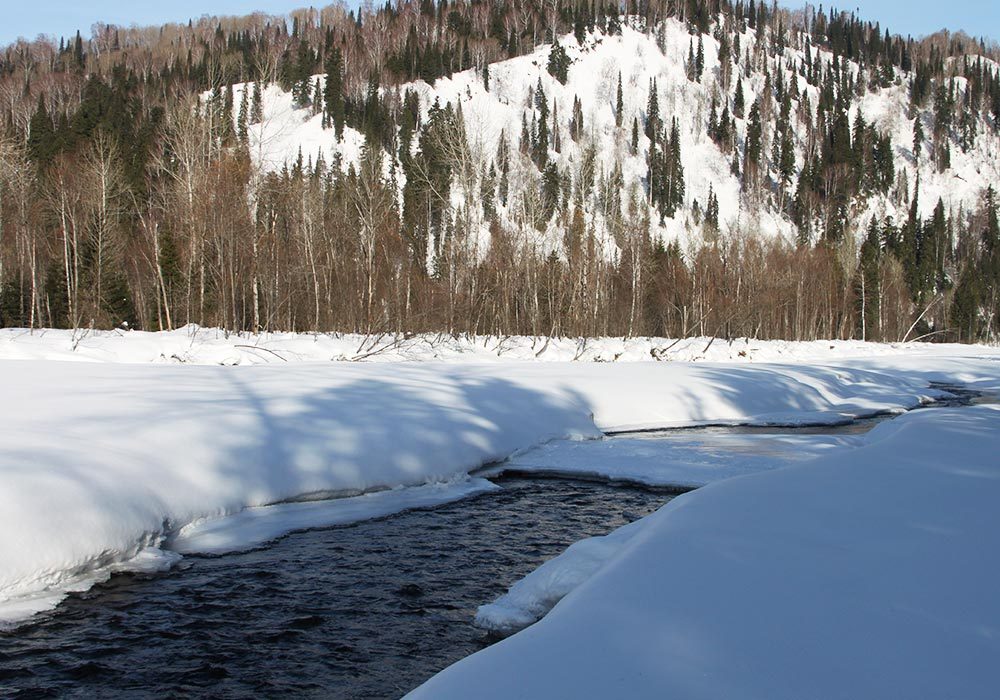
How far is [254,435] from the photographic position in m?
7.71

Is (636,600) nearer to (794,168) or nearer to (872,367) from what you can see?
(872,367)

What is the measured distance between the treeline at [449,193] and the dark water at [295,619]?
16.8 m

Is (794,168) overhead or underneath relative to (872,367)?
overhead

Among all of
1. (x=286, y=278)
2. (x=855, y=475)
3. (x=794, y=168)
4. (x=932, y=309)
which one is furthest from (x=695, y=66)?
(x=855, y=475)

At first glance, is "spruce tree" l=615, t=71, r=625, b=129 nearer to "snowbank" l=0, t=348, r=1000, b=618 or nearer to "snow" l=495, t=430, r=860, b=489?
"snowbank" l=0, t=348, r=1000, b=618

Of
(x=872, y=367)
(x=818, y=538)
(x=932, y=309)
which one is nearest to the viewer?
(x=818, y=538)

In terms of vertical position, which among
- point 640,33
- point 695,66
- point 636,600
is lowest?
point 636,600

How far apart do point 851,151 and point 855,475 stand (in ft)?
313

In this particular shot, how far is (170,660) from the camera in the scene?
4012 millimetres

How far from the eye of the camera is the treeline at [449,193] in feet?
94.2

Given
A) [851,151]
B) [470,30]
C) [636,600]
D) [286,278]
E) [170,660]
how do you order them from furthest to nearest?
[470,30] → [851,151] → [286,278] → [170,660] → [636,600]

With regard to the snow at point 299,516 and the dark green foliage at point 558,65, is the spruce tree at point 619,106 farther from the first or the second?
the snow at point 299,516

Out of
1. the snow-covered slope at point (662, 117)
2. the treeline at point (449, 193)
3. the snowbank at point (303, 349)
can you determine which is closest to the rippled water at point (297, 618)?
the snowbank at point (303, 349)

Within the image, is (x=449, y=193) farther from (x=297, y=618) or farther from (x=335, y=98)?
(x=297, y=618)
